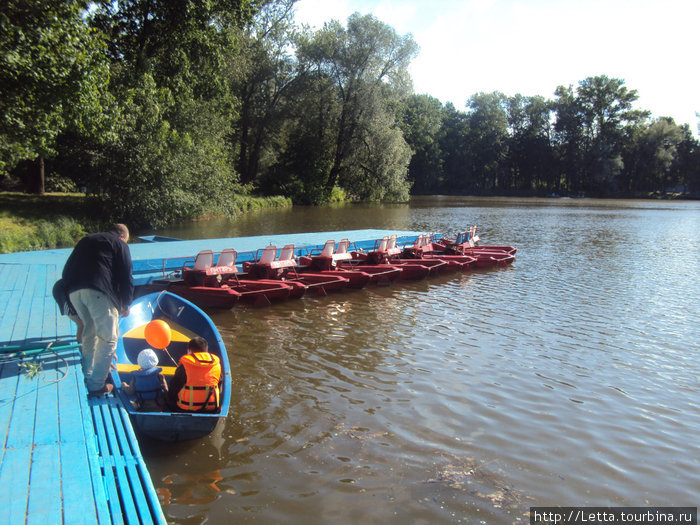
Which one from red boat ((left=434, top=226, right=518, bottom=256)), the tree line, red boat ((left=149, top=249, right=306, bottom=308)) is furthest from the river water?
the tree line

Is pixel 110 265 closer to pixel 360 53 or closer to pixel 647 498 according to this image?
pixel 647 498

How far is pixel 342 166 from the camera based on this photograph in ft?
156

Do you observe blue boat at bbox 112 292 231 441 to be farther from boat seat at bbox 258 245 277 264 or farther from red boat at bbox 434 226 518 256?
red boat at bbox 434 226 518 256

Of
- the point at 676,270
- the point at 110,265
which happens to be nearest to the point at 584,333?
the point at 110,265

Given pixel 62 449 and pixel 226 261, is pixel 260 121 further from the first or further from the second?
pixel 62 449

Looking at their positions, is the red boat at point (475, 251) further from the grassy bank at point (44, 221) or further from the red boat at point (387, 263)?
the grassy bank at point (44, 221)

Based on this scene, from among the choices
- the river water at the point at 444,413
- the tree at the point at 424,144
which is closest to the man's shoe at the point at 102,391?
the river water at the point at 444,413

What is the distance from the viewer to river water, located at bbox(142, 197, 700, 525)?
213 inches

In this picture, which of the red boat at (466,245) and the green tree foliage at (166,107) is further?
the red boat at (466,245)

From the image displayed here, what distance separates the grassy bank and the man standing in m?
12.8

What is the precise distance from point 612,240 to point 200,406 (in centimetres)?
2952

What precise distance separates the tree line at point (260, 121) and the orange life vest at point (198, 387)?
1023 cm

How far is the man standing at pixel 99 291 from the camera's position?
5535mm

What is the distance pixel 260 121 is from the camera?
47.4 meters
